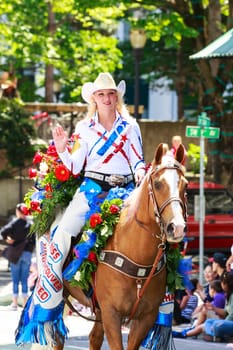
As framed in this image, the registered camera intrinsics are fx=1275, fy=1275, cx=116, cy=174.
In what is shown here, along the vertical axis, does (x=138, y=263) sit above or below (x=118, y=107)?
below

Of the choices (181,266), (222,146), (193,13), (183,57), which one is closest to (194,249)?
(222,146)

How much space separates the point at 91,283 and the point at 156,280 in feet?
2.31

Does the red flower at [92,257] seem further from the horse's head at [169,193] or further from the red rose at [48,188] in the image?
the red rose at [48,188]

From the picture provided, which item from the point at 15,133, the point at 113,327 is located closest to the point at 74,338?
the point at 113,327

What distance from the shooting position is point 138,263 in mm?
10914

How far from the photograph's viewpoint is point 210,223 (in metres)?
24.6

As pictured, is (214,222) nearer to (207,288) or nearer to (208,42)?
(208,42)

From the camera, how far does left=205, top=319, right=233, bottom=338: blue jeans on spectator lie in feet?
50.1

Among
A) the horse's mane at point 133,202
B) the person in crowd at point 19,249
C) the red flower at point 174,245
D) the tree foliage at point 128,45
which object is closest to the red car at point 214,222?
the tree foliage at point 128,45

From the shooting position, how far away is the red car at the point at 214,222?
24.2 meters

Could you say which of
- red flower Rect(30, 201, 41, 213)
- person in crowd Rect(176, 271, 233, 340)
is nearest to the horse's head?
red flower Rect(30, 201, 41, 213)

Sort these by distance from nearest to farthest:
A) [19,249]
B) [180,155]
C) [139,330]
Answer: [180,155] < [139,330] < [19,249]

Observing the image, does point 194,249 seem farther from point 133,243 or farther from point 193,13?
point 133,243

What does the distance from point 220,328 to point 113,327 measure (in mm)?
4648
